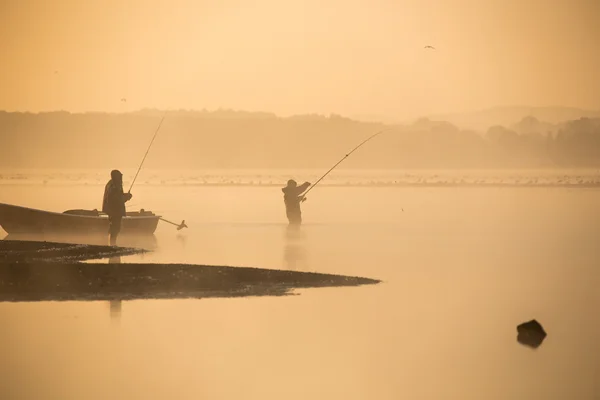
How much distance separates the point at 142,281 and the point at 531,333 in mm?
5169

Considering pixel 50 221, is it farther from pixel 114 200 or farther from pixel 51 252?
pixel 51 252

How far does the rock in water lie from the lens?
13.3 meters

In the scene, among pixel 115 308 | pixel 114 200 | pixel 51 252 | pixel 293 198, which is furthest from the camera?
pixel 293 198

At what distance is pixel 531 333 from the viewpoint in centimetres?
1343

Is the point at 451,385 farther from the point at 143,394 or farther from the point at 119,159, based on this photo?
the point at 119,159

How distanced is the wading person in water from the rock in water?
32.6ft

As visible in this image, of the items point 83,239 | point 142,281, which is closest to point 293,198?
point 83,239

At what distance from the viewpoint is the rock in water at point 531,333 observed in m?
A: 13.3

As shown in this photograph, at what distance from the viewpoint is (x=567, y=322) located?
1452 centimetres

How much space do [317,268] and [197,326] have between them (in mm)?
5917

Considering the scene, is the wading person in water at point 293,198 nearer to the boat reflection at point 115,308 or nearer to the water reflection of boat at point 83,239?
the water reflection of boat at point 83,239

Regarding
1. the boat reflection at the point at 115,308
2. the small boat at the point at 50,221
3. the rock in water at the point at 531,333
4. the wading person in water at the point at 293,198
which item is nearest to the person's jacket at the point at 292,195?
the wading person in water at the point at 293,198

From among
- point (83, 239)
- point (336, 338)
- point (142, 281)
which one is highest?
point (83, 239)

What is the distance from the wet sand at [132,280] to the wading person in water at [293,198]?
22.2ft
